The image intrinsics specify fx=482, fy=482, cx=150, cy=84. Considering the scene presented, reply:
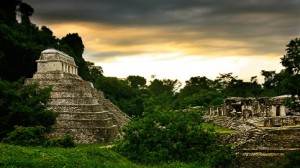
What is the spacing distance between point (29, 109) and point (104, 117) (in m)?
9.21

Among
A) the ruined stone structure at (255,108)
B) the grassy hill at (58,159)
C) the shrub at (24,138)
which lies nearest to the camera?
the grassy hill at (58,159)

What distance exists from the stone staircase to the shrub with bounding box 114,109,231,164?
11.7 meters

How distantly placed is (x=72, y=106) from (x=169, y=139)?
14158mm

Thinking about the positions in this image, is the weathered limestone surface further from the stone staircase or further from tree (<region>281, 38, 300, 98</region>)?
the stone staircase

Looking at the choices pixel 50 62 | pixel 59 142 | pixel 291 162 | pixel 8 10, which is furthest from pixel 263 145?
pixel 8 10

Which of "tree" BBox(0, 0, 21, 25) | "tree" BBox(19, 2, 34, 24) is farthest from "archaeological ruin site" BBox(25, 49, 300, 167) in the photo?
"tree" BBox(19, 2, 34, 24)

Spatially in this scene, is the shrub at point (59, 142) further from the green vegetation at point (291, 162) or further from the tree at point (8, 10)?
the tree at point (8, 10)

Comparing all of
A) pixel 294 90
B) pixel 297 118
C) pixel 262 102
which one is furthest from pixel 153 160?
pixel 262 102

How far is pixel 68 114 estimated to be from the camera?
110 ft

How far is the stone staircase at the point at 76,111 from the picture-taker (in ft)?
107

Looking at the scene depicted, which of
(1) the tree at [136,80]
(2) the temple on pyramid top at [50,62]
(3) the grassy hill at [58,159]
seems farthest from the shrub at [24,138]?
(1) the tree at [136,80]

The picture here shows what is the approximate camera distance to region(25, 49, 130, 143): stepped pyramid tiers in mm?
32844

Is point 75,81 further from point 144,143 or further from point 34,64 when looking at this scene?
point 144,143

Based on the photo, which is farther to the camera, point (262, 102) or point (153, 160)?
point (262, 102)
